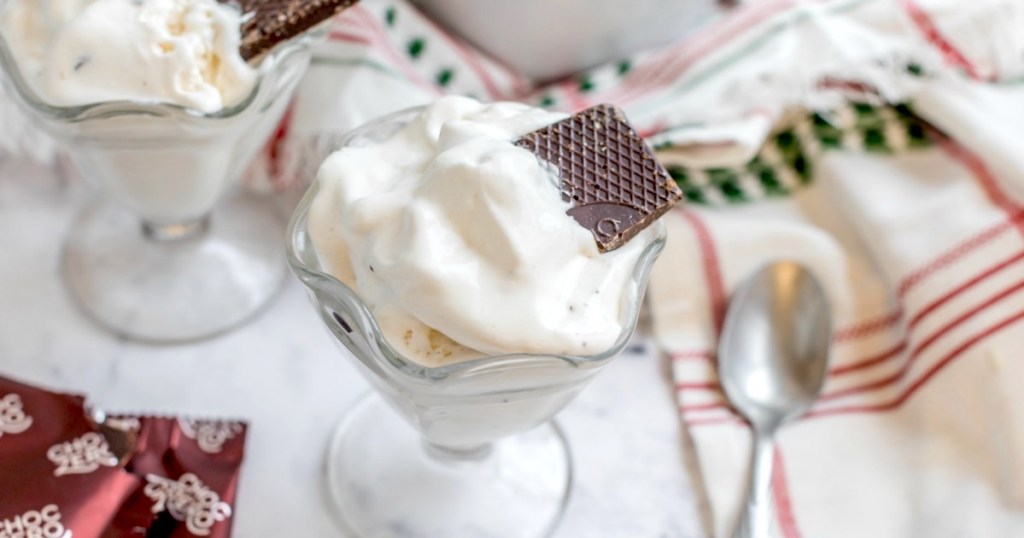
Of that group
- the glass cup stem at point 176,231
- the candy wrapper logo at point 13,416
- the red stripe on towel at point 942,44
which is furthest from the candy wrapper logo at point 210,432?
the red stripe on towel at point 942,44

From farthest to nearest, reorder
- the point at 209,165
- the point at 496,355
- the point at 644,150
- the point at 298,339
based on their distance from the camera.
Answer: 1. the point at 298,339
2. the point at 209,165
3. the point at 644,150
4. the point at 496,355

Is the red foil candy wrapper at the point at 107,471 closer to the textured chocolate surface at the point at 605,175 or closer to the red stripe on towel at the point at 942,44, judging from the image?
the textured chocolate surface at the point at 605,175

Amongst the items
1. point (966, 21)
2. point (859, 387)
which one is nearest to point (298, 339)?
point (859, 387)

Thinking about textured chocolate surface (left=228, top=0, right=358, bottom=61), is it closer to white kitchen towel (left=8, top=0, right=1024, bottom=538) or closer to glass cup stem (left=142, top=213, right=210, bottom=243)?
white kitchen towel (left=8, top=0, right=1024, bottom=538)

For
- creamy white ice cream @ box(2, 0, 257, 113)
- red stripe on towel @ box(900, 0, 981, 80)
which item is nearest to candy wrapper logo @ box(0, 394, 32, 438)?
creamy white ice cream @ box(2, 0, 257, 113)

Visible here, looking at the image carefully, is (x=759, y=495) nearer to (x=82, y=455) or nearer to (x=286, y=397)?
(x=286, y=397)

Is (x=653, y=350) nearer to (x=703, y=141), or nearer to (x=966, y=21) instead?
(x=703, y=141)
